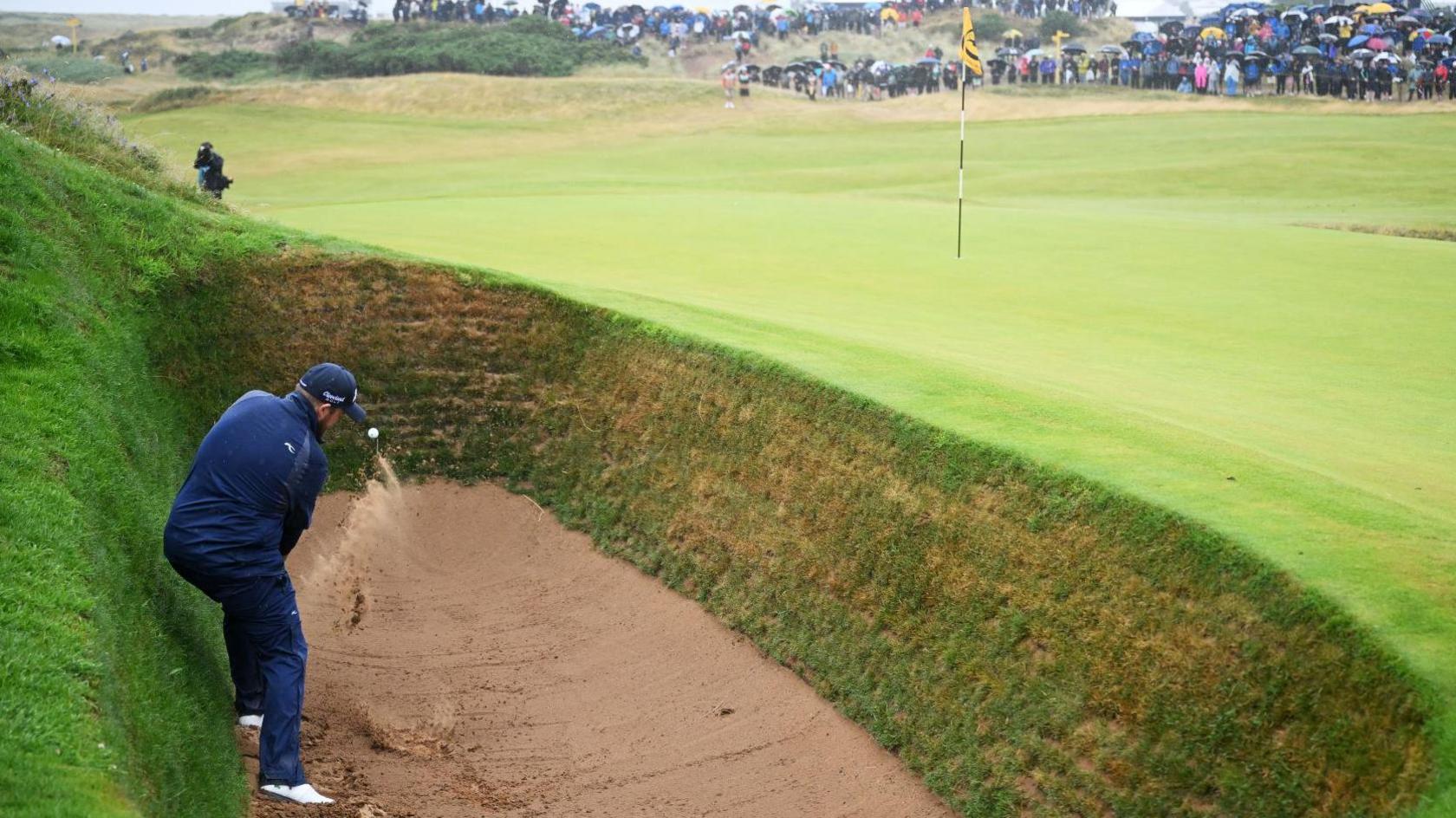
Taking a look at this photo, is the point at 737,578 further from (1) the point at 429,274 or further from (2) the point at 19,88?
(2) the point at 19,88

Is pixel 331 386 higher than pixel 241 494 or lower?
higher

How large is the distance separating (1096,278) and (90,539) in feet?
58.5

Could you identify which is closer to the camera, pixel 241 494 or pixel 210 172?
pixel 241 494

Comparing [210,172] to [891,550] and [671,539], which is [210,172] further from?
[891,550]

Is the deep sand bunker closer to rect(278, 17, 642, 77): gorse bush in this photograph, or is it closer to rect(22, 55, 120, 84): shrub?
rect(22, 55, 120, 84): shrub

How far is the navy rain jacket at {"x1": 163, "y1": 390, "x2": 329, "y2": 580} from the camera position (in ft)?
26.0

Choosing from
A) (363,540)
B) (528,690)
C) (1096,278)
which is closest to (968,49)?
(1096,278)

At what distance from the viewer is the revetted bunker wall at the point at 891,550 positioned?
730 cm

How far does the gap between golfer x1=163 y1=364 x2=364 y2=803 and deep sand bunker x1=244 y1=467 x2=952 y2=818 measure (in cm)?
49

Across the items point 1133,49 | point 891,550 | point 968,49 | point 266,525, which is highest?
point 1133,49

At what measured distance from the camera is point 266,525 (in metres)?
8.09

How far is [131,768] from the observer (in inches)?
237

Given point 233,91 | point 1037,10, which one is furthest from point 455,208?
point 1037,10

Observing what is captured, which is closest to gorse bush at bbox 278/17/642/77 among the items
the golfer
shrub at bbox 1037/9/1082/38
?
shrub at bbox 1037/9/1082/38
